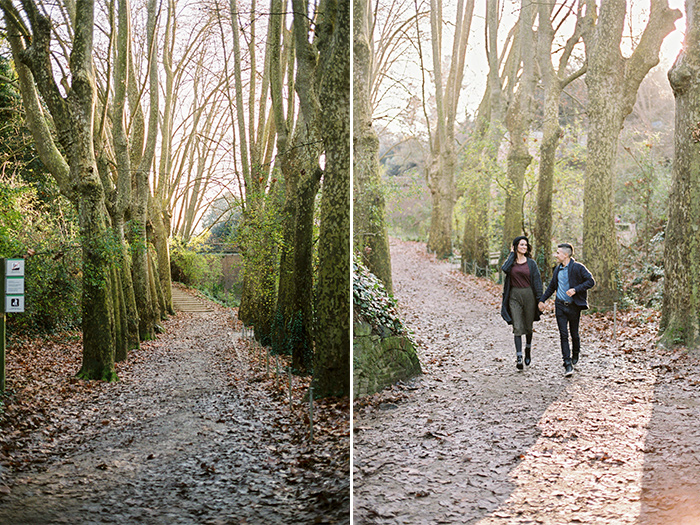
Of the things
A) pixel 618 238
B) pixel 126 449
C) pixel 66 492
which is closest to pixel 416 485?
pixel 126 449

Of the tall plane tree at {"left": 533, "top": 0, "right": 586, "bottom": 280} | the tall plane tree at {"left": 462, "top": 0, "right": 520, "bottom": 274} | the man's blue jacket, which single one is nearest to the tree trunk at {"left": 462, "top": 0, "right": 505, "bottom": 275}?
the tall plane tree at {"left": 462, "top": 0, "right": 520, "bottom": 274}

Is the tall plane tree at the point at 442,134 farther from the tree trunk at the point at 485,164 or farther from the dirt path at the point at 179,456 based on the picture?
the dirt path at the point at 179,456

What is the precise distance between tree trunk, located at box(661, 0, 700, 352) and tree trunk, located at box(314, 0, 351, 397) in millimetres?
2632

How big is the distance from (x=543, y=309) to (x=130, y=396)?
3.13 metres

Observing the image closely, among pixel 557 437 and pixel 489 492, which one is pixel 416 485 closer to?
pixel 489 492

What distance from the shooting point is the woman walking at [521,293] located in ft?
13.5

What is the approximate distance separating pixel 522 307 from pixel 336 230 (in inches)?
71.6

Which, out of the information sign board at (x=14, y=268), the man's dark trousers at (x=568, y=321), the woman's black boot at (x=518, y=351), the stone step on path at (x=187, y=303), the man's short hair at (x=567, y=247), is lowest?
the woman's black boot at (x=518, y=351)

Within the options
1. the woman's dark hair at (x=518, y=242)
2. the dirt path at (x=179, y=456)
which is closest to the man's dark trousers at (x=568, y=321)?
the woman's dark hair at (x=518, y=242)

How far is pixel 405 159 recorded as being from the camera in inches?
174

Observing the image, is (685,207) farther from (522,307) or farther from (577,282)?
(522,307)

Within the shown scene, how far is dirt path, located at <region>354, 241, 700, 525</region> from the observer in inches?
116

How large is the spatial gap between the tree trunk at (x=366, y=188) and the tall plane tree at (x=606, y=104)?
1.83m

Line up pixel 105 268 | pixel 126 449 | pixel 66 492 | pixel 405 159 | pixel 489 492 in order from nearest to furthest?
1. pixel 66 492
2. pixel 126 449
3. pixel 105 268
4. pixel 489 492
5. pixel 405 159
